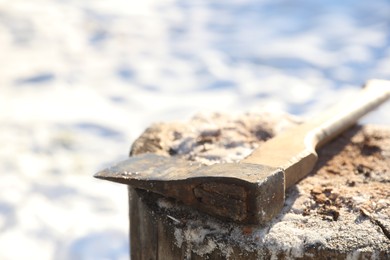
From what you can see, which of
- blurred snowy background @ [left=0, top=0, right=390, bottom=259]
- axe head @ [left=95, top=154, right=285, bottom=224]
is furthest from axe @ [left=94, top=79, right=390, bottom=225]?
blurred snowy background @ [left=0, top=0, right=390, bottom=259]

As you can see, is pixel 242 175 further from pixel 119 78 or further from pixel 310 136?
pixel 119 78

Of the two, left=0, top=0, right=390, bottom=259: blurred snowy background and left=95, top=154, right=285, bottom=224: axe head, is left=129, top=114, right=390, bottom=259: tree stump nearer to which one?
left=95, top=154, right=285, bottom=224: axe head

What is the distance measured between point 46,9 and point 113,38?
95 centimetres

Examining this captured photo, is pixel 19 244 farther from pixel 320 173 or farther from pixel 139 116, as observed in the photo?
pixel 320 173

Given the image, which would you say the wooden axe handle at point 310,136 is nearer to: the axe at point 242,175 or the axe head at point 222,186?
the axe at point 242,175

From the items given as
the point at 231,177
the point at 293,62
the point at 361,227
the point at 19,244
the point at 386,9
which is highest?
the point at 386,9

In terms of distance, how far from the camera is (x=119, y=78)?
4.74 metres

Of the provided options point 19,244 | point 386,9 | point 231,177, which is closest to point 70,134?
point 19,244

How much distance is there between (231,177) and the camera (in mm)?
1413

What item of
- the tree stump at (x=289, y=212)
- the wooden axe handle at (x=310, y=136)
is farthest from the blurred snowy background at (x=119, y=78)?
the wooden axe handle at (x=310, y=136)

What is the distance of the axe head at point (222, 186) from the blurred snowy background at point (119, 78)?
5.25 ft

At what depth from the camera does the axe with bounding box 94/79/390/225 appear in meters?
1.43

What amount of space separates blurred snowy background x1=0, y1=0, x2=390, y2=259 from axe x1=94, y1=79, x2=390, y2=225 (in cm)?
155

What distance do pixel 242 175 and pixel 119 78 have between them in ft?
11.2
